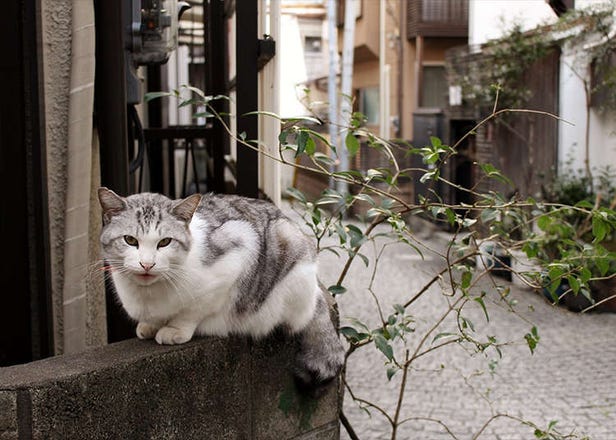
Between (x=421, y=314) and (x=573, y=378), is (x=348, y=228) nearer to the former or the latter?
(x=573, y=378)

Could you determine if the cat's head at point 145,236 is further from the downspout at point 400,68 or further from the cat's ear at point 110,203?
the downspout at point 400,68

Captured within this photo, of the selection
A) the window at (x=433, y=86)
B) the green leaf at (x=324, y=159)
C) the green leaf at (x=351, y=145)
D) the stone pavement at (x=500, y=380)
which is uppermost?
the window at (x=433, y=86)

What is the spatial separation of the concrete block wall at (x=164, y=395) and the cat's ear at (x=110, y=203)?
446 mm

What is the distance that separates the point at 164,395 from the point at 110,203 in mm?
634

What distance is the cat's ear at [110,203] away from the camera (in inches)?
106

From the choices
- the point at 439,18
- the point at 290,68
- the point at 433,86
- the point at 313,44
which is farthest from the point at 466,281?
the point at 313,44

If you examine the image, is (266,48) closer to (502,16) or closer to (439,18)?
(502,16)

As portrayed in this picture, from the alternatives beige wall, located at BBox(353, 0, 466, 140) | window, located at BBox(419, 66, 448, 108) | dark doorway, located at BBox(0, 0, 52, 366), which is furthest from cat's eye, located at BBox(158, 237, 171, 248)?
window, located at BBox(419, 66, 448, 108)

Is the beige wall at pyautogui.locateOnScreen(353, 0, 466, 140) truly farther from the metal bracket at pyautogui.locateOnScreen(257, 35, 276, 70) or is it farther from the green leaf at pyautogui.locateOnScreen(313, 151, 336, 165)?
the green leaf at pyautogui.locateOnScreen(313, 151, 336, 165)

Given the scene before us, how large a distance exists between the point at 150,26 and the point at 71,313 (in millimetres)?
1473

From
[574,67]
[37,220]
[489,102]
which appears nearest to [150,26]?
[37,220]

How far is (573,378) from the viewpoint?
7055mm

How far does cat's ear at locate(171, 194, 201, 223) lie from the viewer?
2.73 meters

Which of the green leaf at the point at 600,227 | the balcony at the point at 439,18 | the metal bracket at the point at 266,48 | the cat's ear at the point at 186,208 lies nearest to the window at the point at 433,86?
the balcony at the point at 439,18
